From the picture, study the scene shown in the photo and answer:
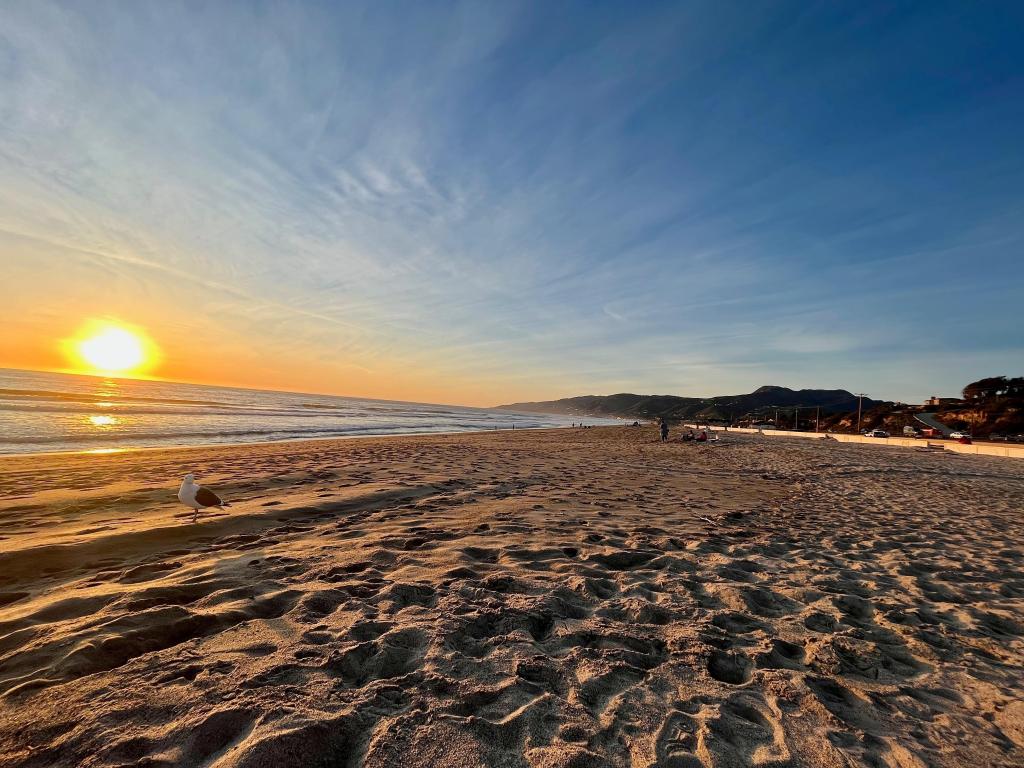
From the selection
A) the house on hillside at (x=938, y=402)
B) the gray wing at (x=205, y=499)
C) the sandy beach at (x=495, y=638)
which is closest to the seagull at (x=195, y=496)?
the gray wing at (x=205, y=499)

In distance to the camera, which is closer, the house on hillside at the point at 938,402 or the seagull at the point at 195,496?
the seagull at the point at 195,496

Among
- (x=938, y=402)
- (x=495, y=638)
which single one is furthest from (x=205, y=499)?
(x=938, y=402)

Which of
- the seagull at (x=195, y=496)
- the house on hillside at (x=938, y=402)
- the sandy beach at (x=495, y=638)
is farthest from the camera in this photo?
the house on hillside at (x=938, y=402)

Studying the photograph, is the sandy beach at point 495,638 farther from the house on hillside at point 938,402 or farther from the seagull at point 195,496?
the house on hillside at point 938,402

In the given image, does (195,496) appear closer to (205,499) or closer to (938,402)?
(205,499)

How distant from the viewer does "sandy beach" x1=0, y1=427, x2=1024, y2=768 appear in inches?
85.2

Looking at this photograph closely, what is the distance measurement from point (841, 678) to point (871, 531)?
16.8 ft

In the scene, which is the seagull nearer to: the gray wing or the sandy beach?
the gray wing

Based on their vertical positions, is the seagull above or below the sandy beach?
above

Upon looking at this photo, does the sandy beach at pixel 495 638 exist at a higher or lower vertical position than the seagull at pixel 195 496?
lower

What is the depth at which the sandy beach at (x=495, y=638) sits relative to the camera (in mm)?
2164

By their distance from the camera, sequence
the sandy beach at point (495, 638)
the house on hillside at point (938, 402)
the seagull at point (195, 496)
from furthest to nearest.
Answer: the house on hillside at point (938, 402) < the seagull at point (195, 496) < the sandy beach at point (495, 638)

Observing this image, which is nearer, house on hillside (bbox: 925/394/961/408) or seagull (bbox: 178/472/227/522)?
seagull (bbox: 178/472/227/522)

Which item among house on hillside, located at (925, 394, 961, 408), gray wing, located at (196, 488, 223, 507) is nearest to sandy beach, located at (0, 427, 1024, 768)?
gray wing, located at (196, 488, 223, 507)
